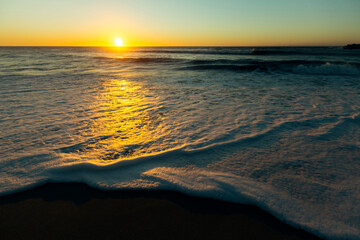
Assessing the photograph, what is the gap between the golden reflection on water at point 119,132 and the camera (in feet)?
10.0

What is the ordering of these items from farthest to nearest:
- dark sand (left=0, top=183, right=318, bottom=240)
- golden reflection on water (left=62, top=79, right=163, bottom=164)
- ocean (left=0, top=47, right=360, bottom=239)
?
1. golden reflection on water (left=62, top=79, right=163, bottom=164)
2. ocean (left=0, top=47, right=360, bottom=239)
3. dark sand (left=0, top=183, right=318, bottom=240)

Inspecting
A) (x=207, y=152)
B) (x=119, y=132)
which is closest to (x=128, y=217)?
(x=207, y=152)

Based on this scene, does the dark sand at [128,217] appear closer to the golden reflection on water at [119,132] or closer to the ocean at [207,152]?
the ocean at [207,152]

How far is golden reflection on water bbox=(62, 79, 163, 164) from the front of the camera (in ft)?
10.0

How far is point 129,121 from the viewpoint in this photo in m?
4.40

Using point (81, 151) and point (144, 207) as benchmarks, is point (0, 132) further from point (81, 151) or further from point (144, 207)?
point (144, 207)

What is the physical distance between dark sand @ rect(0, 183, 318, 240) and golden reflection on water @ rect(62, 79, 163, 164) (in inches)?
29.1

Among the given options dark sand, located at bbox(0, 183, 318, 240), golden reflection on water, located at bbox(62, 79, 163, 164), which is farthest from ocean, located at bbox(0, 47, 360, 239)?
dark sand, located at bbox(0, 183, 318, 240)

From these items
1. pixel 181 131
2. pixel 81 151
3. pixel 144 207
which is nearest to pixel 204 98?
pixel 181 131

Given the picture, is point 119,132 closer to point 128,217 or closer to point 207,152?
point 207,152

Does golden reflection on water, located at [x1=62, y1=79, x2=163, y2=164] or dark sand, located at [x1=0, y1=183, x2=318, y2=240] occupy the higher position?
golden reflection on water, located at [x1=62, y1=79, x2=163, y2=164]

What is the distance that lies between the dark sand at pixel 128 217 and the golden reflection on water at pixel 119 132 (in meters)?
0.74

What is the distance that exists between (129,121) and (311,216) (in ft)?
11.7

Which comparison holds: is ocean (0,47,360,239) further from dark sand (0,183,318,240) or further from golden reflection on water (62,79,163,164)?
dark sand (0,183,318,240)
